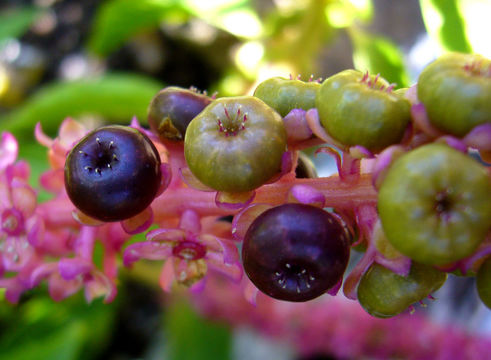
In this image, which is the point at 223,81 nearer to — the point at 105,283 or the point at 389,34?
the point at 389,34

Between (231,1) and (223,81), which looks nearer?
(231,1)

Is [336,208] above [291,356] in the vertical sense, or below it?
above

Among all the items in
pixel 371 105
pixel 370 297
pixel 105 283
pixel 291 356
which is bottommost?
pixel 291 356

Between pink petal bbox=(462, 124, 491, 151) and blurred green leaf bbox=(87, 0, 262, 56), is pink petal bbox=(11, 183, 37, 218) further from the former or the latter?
blurred green leaf bbox=(87, 0, 262, 56)

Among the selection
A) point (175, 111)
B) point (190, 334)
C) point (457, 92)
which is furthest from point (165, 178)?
point (190, 334)

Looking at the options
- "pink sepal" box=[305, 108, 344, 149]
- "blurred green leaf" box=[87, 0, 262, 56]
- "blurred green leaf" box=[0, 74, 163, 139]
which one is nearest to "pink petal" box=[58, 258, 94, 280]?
"pink sepal" box=[305, 108, 344, 149]

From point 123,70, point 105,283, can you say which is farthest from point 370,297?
point 123,70

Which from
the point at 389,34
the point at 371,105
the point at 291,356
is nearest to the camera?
the point at 371,105

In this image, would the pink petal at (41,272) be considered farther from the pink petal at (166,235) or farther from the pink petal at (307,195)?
the pink petal at (307,195)
